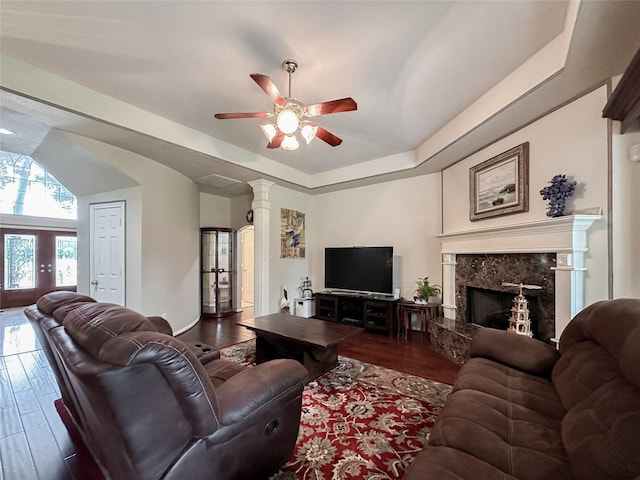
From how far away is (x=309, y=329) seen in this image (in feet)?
9.34

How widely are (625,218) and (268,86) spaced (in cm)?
279

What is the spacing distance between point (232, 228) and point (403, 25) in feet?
16.9

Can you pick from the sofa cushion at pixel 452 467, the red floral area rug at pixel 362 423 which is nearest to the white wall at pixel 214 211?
the red floral area rug at pixel 362 423

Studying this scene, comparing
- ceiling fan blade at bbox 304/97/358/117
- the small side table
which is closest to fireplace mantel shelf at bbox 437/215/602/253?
the small side table

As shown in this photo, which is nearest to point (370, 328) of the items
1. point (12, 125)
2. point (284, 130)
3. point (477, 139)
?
point (477, 139)

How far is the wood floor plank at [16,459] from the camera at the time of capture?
1.54 meters

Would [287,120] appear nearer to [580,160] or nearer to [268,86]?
[268,86]

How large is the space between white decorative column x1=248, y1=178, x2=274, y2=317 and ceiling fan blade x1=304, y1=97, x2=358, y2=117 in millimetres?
2601

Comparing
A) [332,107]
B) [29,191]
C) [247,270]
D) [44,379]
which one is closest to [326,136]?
[332,107]

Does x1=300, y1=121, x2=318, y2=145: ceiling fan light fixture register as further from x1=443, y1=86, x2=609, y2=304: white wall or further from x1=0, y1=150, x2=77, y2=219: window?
x1=0, y1=150, x2=77, y2=219: window

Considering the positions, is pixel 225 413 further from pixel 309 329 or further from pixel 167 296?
pixel 167 296

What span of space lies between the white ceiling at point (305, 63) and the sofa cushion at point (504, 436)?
2159mm

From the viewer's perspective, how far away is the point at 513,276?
2.93 m

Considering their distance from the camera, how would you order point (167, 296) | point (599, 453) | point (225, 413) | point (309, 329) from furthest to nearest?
point (167, 296)
point (309, 329)
point (225, 413)
point (599, 453)
